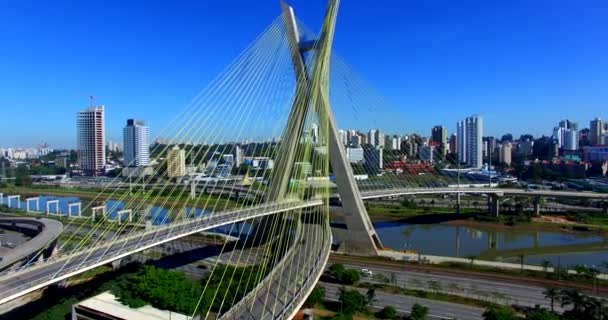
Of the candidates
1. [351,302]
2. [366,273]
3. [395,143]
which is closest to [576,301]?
[351,302]

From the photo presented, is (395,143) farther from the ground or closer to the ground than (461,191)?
farther from the ground

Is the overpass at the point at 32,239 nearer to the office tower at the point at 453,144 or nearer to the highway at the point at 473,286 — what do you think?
the highway at the point at 473,286

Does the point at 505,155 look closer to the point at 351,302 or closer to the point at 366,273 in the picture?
the point at 366,273

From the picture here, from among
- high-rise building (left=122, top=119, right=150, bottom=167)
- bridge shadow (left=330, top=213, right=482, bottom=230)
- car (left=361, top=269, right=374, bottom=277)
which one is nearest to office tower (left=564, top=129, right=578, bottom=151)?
bridge shadow (left=330, top=213, right=482, bottom=230)

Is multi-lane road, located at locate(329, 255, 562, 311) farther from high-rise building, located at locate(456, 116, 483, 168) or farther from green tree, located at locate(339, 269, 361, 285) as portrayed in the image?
high-rise building, located at locate(456, 116, 483, 168)

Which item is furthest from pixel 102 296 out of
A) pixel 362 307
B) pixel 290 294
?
pixel 362 307

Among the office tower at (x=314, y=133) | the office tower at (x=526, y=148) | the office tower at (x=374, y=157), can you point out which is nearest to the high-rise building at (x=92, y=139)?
the office tower at (x=374, y=157)
